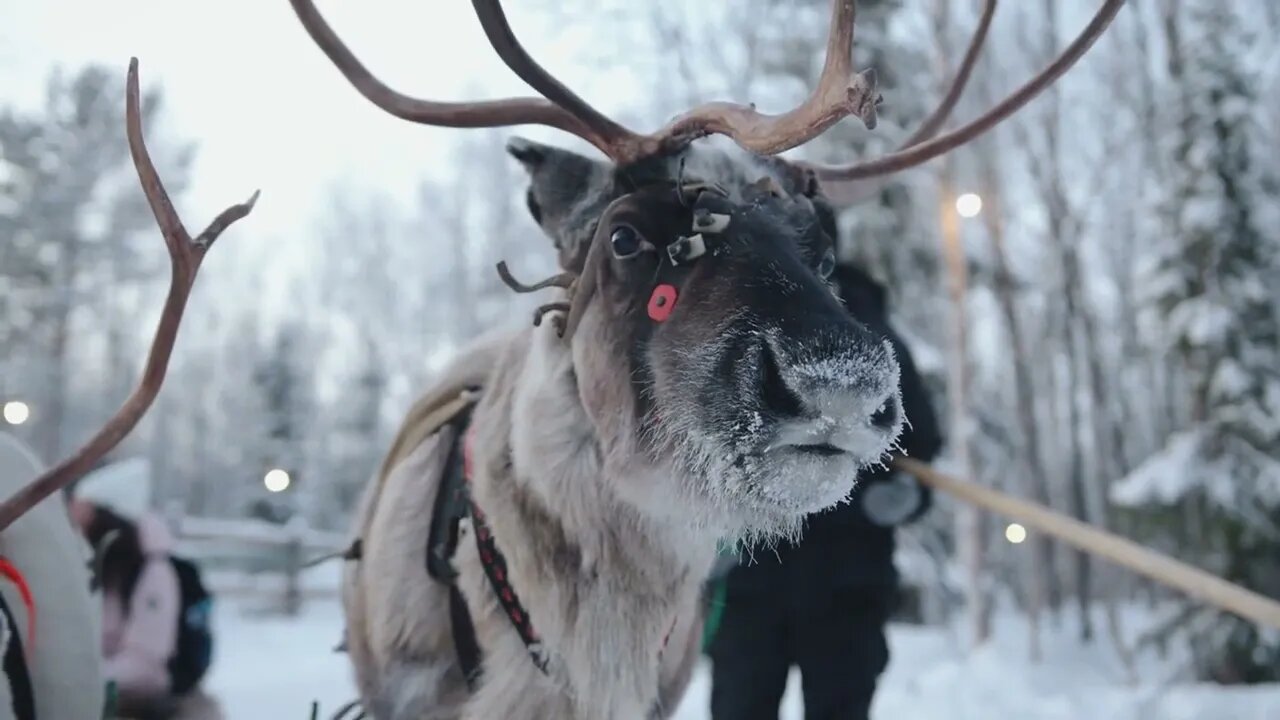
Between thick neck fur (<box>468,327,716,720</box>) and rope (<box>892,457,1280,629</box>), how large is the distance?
1455 millimetres

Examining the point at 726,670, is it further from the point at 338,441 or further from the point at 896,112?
the point at 338,441

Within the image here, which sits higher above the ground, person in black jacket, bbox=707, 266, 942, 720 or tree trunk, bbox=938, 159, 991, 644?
person in black jacket, bbox=707, 266, 942, 720

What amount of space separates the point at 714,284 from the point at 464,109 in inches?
31.0

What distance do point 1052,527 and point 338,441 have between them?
93.0ft

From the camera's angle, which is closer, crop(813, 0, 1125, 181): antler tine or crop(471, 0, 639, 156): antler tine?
crop(471, 0, 639, 156): antler tine

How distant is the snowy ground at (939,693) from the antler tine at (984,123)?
3570 millimetres

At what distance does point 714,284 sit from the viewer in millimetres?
1990

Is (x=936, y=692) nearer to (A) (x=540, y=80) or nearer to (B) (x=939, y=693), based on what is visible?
(B) (x=939, y=693)

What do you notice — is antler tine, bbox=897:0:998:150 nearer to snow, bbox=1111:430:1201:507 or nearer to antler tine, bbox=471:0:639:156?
antler tine, bbox=471:0:639:156

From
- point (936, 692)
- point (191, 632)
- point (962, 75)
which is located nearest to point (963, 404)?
point (936, 692)

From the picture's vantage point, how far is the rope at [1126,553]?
2.71 metres

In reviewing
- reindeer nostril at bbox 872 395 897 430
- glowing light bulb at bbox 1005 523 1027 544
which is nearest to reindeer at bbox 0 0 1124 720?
reindeer nostril at bbox 872 395 897 430

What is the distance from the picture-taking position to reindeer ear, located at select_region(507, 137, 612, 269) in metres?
2.47

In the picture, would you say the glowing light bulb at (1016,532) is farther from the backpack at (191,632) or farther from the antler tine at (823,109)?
the antler tine at (823,109)
